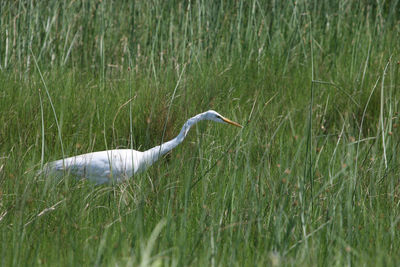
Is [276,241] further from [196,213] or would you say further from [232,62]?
[232,62]

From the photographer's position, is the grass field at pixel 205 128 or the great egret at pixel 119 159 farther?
the great egret at pixel 119 159

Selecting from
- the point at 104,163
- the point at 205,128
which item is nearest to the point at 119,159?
Result: the point at 104,163

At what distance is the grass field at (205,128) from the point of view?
Answer: 7.64ft

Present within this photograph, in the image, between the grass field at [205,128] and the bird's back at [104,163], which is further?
the bird's back at [104,163]

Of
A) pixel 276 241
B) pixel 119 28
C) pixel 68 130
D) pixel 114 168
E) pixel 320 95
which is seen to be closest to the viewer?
pixel 276 241

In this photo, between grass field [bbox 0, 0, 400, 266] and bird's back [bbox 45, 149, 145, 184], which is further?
bird's back [bbox 45, 149, 145, 184]

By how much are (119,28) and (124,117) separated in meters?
1.29

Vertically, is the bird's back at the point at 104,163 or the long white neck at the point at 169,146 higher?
the long white neck at the point at 169,146

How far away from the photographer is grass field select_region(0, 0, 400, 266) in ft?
7.64

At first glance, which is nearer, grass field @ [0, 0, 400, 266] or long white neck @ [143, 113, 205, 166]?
grass field @ [0, 0, 400, 266]

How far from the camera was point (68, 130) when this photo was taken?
3883 mm

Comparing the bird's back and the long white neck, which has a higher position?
the long white neck

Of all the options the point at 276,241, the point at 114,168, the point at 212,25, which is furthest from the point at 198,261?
the point at 212,25

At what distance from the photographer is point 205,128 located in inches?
146
